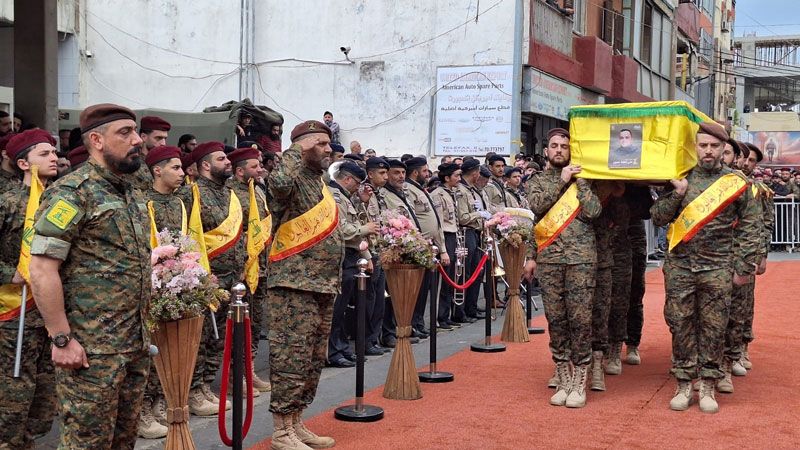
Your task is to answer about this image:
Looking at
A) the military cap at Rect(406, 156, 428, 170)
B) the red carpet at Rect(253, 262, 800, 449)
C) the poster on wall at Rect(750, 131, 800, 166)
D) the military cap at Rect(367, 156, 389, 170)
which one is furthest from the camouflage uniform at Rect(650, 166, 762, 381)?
the poster on wall at Rect(750, 131, 800, 166)

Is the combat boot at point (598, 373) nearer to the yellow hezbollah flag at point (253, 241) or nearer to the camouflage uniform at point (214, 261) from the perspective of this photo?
the yellow hezbollah flag at point (253, 241)

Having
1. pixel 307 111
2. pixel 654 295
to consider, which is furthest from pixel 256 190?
pixel 307 111

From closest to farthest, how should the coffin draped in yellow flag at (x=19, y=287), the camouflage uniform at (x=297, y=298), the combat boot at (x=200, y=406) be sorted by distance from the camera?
1. the coffin draped in yellow flag at (x=19, y=287)
2. the camouflage uniform at (x=297, y=298)
3. the combat boot at (x=200, y=406)

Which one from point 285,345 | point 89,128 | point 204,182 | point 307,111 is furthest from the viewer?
point 307,111

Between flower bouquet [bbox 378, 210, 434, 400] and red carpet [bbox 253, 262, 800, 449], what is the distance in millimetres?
167

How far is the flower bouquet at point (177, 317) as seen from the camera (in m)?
5.02

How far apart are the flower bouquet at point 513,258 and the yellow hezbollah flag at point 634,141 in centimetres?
299

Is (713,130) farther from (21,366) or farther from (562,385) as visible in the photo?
(21,366)

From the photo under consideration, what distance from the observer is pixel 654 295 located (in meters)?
15.3

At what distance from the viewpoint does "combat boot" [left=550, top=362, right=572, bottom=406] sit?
25.1 feet

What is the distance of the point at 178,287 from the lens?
502 centimetres

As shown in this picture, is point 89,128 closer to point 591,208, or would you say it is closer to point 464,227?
point 591,208

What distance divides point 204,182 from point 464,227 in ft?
17.9

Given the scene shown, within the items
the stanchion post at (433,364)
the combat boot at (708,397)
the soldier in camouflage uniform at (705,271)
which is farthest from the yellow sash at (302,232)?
the combat boot at (708,397)
